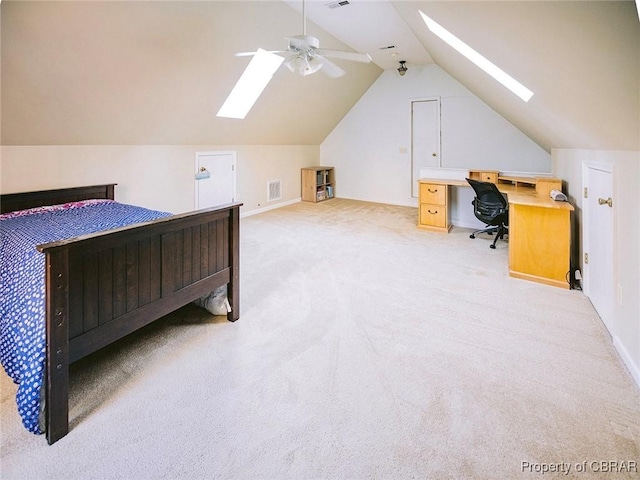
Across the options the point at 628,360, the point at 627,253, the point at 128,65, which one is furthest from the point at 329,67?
the point at 628,360

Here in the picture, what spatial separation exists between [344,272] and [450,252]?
1.45m

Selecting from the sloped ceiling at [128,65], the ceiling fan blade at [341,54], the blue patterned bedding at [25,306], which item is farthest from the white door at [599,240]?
the sloped ceiling at [128,65]

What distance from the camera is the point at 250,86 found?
4.86 m

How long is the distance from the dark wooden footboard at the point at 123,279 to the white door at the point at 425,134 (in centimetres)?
489

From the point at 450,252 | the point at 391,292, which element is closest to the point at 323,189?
the point at 450,252

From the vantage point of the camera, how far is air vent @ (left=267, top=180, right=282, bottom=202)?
6555mm

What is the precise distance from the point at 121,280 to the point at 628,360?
108 inches

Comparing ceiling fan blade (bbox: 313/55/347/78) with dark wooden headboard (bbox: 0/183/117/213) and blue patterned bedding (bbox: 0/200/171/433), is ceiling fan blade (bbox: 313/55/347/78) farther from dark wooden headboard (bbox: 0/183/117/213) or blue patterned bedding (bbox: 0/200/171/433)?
dark wooden headboard (bbox: 0/183/117/213)

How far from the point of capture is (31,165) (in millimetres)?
Answer: 3314

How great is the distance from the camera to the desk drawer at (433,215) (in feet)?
16.4

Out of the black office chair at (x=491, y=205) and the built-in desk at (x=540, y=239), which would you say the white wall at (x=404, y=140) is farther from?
the built-in desk at (x=540, y=239)

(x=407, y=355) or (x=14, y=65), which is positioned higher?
(x=14, y=65)

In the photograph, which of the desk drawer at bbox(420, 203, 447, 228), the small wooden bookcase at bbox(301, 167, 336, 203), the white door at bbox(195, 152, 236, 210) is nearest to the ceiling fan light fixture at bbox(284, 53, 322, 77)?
the white door at bbox(195, 152, 236, 210)

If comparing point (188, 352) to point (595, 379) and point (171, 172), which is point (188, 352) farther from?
point (171, 172)
